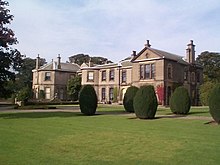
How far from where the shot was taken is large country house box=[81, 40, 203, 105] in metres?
43.6

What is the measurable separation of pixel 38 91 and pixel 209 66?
38.8 m

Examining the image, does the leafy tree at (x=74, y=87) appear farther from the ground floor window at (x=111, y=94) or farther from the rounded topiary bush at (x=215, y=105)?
the rounded topiary bush at (x=215, y=105)

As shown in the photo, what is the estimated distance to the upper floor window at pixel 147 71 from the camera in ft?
146

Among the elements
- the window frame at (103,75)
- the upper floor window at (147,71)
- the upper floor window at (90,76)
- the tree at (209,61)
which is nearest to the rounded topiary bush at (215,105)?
the upper floor window at (147,71)

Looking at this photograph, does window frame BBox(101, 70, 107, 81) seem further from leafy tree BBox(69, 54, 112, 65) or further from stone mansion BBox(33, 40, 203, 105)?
leafy tree BBox(69, 54, 112, 65)

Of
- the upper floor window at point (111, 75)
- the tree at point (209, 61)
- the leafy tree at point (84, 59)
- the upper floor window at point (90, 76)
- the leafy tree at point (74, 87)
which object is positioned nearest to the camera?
the upper floor window at point (111, 75)

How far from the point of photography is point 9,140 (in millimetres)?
10570

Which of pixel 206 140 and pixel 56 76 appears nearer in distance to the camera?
pixel 206 140

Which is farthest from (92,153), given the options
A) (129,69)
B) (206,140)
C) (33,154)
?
(129,69)

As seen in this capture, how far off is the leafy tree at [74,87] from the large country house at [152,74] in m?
1.91

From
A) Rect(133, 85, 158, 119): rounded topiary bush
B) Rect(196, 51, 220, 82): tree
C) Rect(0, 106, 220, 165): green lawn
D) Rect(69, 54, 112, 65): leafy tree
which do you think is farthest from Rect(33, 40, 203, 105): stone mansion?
Rect(0, 106, 220, 165): green lawn

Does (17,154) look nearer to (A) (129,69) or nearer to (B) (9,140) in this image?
(B) (9,140)


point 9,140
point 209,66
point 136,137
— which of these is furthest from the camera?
point 209,66

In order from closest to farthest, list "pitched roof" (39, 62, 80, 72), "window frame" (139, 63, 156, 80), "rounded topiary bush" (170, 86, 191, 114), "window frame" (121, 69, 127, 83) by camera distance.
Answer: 1. "rounded topiary bush" (170, 86, 191, 114)
2. "window frame" (139, 63, 156, 80)
3. "window frame" (121, 69, 127, 83)
4. "pitched roof" (39, 62, 80, 72)
